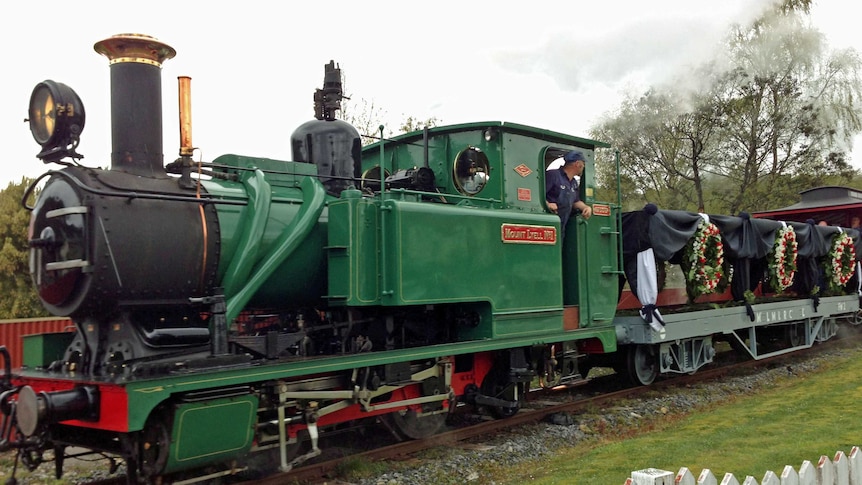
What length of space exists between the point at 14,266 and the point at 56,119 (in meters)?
13.8

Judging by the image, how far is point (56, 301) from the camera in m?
5.09

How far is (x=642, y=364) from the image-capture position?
9.70 meters

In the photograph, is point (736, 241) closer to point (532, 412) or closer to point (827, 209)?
point (532, 412)

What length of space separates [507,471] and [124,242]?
3.46 metres

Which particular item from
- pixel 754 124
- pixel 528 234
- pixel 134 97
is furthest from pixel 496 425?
pixel 754 124

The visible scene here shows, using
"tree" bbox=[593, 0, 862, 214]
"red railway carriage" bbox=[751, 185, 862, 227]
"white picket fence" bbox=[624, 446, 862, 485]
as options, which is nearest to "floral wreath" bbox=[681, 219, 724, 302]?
"white picket fence" bbox=[624, 446, 862, 485]

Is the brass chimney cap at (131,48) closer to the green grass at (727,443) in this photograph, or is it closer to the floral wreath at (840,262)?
the green grass at (727,443)

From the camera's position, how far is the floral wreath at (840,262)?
47.0 ft

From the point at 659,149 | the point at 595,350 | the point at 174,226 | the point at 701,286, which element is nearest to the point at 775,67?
the point at 659,149

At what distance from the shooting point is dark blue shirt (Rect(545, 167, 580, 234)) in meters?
7.83

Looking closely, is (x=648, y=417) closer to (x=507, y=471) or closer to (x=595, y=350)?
(x=595, y=350)

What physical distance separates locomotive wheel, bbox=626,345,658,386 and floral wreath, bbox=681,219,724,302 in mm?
1126

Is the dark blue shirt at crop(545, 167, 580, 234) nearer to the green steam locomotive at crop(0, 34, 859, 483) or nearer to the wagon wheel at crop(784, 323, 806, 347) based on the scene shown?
the green steam locomotive at crop(0, 34, 859, 483)

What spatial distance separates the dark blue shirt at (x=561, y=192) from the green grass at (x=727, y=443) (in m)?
2.31
